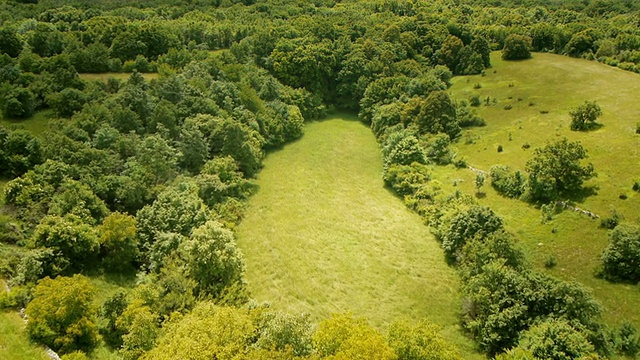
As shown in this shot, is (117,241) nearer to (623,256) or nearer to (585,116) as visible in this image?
(623,256)

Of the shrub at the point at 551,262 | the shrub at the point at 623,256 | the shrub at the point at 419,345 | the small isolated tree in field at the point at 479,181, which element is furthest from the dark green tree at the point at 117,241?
the shrub at the point at 623,256

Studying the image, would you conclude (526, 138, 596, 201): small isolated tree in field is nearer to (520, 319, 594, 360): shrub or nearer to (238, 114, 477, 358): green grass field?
(238, 114, 477, 358): green grass field

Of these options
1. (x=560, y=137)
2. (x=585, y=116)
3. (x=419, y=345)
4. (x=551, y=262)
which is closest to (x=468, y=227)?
(x=551, y=262)

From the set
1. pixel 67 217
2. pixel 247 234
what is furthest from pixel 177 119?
pixel 67 217

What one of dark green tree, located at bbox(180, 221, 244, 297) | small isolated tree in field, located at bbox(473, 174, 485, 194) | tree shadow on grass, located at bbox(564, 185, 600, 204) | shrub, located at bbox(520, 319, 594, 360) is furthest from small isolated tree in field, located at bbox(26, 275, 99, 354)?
tree shadow on grass, located at bbox(564, 185, 600, 204)

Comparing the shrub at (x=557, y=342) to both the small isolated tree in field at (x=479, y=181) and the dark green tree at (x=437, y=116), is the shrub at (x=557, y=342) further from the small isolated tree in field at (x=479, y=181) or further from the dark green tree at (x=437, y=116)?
the dark green tree at (x=437, y=116)

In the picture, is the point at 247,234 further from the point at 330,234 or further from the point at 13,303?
the point at 13,303
